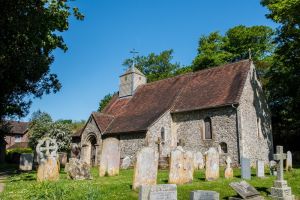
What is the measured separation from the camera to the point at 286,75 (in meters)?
27.0

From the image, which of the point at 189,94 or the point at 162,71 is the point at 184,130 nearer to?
the point at 189,94

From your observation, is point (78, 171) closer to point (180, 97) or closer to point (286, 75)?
point (180, 97)

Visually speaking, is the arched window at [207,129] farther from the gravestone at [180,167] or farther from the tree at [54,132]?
the tree at [54,132]

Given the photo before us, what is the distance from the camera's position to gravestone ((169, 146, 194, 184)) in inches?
493

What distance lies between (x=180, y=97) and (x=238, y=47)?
1756 centimetres

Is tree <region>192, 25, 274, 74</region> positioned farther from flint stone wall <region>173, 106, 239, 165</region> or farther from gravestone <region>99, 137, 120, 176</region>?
gravestone <region>99, 137, 120, 176</region>

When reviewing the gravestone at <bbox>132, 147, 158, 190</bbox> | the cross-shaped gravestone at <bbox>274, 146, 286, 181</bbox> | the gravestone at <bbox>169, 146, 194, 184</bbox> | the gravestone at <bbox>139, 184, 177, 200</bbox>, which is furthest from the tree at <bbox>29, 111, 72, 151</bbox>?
the gravestone at <bbox>139, 184, 177, 200</bbox>

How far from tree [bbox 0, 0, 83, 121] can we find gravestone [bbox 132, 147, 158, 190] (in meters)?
6.87

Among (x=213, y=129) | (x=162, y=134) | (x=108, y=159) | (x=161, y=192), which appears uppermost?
(x=213, y=129)

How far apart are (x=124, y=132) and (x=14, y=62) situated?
11438 millimetres

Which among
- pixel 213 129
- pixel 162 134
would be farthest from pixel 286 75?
pixel 162 134

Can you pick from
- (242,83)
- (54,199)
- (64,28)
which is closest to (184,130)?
(242,83)

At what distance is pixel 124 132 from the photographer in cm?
2559

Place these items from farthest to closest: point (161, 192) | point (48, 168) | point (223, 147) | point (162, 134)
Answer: point (162, 134) < point (223, 147) < point (48, 168) < point (161, 192)
